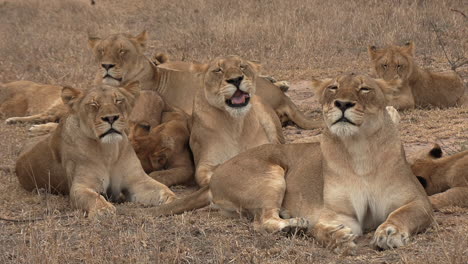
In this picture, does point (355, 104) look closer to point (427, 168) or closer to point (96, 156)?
point (427, 168)

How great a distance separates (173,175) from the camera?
260 inches

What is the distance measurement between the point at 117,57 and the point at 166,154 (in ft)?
5.98

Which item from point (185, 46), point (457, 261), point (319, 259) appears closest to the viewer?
point (457, 261)

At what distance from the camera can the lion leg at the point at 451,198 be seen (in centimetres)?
524

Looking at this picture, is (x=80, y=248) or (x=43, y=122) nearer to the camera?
(x=80, y=248)

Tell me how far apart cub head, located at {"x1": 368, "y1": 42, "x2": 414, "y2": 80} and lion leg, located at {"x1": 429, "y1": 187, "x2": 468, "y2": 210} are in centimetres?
314

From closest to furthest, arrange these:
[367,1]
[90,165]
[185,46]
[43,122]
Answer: [90,165] → [43,122] → [185,46] → [367,1]

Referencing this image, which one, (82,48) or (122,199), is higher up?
(122,199)

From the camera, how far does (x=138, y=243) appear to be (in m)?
4.43

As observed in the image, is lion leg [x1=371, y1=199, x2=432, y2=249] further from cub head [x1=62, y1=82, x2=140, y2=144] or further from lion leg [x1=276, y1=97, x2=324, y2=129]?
lion leg [x1=276, y1=97, x2=324, y2=129]

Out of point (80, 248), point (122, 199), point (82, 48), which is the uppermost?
point (80, 248)

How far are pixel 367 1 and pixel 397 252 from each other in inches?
400

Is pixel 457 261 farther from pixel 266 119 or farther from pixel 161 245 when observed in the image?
pixel 266 119

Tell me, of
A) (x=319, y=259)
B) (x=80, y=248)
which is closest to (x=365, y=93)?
(x=319, y=259)
